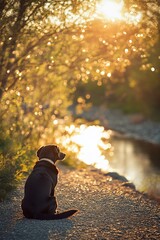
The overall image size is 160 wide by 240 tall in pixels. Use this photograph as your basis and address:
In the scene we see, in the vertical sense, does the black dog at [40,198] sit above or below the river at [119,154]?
above

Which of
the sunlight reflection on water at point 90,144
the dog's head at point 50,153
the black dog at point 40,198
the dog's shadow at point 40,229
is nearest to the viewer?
the dog's shadow at point 40,229

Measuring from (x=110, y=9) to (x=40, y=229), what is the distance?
272 inches

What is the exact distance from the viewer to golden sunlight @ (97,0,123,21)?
1257 centimetres

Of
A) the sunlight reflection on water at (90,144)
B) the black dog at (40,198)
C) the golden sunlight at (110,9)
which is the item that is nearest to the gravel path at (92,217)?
the black dog at (40,198)

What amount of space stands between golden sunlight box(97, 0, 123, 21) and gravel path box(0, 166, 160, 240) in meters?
5.09

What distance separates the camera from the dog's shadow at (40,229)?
865cm

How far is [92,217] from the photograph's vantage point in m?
10.2

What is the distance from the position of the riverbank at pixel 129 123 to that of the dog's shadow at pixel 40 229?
990 inches

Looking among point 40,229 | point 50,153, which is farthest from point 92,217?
point 50,153

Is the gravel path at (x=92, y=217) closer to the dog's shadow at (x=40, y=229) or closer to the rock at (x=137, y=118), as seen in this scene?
the dog's shadow at (x=40, y=229)

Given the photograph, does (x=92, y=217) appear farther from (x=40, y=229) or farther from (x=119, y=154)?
(x=119, y=154)

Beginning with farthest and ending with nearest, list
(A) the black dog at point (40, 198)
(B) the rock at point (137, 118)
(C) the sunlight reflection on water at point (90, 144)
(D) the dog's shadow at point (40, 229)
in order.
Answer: (B) the rock at point (137, 118) → (C) the sunlight reflection on water at point (90, 144) → (A) the black dog at point (40, 198) → (D) the dog's shadow at point (40, 229)

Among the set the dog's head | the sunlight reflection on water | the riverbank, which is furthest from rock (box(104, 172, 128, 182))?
the riverbank

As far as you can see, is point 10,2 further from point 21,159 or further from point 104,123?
point 104,123
